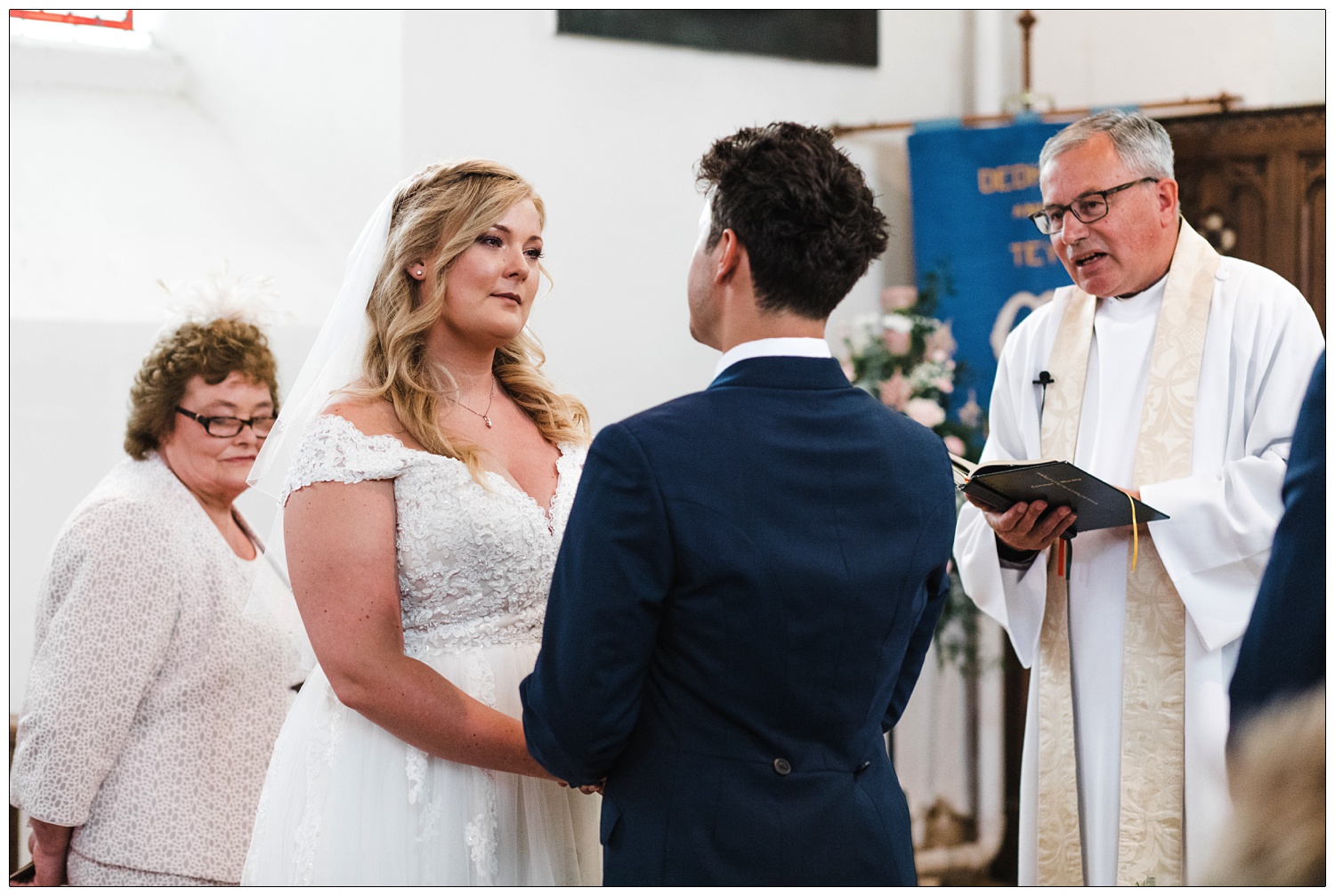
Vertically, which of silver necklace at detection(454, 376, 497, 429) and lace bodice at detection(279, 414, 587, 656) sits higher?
silver necklace at detection(454, 376, 497, 429)

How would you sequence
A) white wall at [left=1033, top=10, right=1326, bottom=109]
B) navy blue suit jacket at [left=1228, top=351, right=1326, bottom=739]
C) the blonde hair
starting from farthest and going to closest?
1. white wall at [left=1033, top=10, right=1326, bottom=109]
2. the blonde hair
3. navy blue suit jacket at [left=1228, top=351, right=1326, bottom=739]

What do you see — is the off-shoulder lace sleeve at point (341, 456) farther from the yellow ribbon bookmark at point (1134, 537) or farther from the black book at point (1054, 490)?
the yellow ribbon bookmark at point (1134, 537)

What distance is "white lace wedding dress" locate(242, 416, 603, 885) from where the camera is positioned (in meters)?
2.18

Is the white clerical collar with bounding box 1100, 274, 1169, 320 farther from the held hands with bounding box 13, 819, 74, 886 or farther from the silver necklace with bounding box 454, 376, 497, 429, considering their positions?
the held hands with bounding box 13, 819, 74, 886

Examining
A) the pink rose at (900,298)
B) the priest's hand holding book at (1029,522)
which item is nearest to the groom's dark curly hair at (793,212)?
the priest's hand holding book at (1029,522)

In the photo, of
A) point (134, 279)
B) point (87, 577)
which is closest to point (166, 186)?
point (134, 279)

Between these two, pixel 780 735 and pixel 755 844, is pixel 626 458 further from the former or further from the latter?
pixel 755 844

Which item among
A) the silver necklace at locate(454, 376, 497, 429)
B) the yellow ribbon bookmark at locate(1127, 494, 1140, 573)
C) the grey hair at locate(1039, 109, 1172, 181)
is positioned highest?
the grey hair at locate(1039, 109, 1172, 181)

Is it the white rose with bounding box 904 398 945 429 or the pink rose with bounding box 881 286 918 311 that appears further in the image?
the pink rose with bounding box 881 286 918 311

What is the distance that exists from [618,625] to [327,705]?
0.91 m

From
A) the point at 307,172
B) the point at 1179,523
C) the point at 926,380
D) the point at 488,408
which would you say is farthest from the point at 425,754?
the point at 926,380

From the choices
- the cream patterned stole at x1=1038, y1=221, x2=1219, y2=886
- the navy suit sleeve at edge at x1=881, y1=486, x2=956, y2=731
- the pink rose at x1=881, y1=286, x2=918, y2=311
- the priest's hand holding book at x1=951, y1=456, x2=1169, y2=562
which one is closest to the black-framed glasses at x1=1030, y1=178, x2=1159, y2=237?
the cream patterned stole at x1=1038, y1=221, x2=1219, y2=886

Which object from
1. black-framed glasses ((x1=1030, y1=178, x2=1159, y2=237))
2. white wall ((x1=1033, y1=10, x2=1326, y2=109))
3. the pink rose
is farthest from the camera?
white wall ((x1=1033, y1=10, x2=1326, y2=109))

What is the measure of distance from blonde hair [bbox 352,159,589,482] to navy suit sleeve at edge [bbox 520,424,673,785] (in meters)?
0.63
